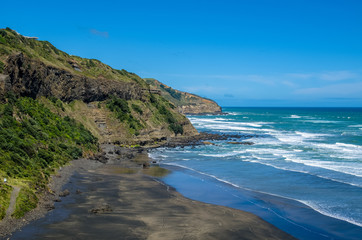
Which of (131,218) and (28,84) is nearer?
(131,218)

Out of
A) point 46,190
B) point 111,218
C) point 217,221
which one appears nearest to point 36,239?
point 111,218

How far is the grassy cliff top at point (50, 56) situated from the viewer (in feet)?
158

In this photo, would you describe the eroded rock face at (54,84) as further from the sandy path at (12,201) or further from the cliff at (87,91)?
the sandy path at (12,201)

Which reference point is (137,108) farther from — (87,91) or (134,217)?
(134,217)

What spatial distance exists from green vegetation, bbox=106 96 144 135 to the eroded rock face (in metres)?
2.16

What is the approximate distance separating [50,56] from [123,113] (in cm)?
1723

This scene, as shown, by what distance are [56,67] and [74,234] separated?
143 ft

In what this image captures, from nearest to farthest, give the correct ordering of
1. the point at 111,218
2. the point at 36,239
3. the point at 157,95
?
the point at 36,239
the point at 111,218
the point at 157,95

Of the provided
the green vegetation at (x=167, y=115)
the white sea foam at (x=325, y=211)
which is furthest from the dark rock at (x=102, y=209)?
the green vegetation at (x=167, y=115)

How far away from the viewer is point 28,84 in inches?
1772

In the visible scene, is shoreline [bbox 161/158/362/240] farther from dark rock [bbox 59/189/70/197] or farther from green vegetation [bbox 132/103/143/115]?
green vegetation [bbox 132/103/143/115]

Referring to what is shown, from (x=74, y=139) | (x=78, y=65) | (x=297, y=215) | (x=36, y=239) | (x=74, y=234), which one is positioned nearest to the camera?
(x=36, y=239)

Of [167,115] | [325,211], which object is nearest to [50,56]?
[167,115]

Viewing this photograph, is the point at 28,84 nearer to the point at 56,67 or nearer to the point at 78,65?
the point at 56,67
